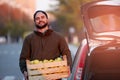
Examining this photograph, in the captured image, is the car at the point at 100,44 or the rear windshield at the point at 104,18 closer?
the car at the point at 100,44

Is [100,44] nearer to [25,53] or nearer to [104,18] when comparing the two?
[104,18]

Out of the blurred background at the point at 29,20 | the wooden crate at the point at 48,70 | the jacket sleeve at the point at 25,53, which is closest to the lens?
the wooden crate at the point at 48,70

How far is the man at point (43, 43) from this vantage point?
6.72 m

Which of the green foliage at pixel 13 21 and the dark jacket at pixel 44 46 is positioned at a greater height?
the dark jacket at pixel 44 46

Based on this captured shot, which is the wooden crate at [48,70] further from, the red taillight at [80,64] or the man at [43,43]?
the red taillight at [80,64]

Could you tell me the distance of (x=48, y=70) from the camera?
6438mm

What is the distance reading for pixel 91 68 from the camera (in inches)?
196

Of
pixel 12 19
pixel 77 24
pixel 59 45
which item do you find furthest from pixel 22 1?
pixel 59 45

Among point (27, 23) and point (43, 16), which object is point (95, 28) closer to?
point (43, 16)

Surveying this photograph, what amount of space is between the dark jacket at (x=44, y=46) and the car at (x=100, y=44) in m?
0.75

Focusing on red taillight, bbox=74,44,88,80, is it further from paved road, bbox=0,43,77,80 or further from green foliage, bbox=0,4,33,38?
green foliage, bbox=0,4,33,38

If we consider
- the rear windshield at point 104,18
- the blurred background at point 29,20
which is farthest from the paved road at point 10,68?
the blurred background at point 29,20

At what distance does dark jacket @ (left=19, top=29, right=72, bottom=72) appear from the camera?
6.76 meters

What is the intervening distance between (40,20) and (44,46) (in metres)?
0.32
